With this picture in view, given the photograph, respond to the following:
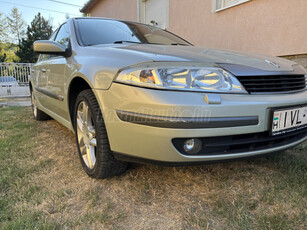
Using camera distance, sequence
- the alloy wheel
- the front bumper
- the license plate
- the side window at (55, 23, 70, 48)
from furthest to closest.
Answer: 1. the side window at (55, 23, 70, 48)
2. the alloy wheel
3. the license plate
4. the front bumper

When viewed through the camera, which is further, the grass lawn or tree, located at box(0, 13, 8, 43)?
tree, located at box(0, 13, 8, 43)

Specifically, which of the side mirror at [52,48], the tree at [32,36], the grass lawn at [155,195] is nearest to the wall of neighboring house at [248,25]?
the grass lawn at [155,195]

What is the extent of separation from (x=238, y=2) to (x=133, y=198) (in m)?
4.38

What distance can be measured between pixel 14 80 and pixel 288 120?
9424mm

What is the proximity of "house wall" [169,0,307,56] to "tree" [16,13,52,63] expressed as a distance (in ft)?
79.7

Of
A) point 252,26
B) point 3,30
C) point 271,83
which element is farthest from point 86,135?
point 3,30

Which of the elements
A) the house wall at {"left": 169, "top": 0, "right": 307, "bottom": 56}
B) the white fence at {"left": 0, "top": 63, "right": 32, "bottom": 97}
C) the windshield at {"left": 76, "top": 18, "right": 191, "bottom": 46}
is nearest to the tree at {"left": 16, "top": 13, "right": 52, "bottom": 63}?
the white fence at {"left": 0, "top": 63, "right": 32, "bottom": 97}

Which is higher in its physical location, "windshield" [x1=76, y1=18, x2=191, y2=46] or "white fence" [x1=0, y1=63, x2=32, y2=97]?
"windshield" [x1=76, y1=18, x2=191, y2=46]

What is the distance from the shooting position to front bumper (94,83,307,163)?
4.09 feet

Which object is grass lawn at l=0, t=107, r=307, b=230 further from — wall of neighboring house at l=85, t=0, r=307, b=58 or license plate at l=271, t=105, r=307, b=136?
wall of neighboring house at l=85, t=0, r=307, b=58

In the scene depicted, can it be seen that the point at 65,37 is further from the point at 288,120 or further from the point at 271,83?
the point at 288,120

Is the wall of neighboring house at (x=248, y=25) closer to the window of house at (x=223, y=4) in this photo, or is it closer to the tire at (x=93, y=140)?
the window of house at (x=223, y=4)

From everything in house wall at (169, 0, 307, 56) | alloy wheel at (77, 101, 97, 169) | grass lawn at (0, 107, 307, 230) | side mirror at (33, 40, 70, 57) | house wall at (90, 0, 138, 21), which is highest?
house wall at (90, 0, 138, 21)

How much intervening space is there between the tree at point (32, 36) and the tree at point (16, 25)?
806mm
